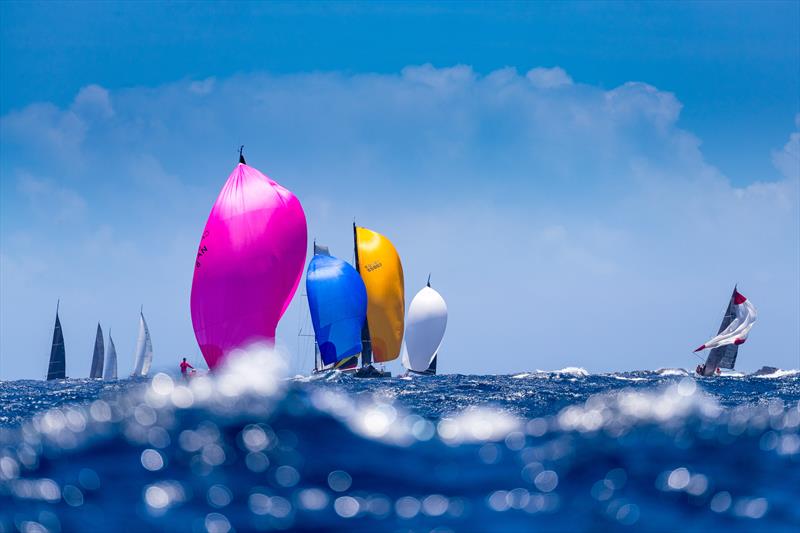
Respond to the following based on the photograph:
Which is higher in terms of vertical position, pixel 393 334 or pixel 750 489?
pixel 393 334

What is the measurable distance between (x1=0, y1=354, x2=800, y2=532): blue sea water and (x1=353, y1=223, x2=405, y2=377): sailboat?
45682mm

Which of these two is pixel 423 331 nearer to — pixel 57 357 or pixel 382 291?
pixel 382 291

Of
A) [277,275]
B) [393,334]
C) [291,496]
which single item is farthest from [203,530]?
[393,334]

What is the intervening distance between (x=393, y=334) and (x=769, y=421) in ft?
157

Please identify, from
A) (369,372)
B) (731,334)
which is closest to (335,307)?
(369,372)

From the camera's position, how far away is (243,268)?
32094 mm

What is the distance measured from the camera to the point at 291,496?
7.15 m

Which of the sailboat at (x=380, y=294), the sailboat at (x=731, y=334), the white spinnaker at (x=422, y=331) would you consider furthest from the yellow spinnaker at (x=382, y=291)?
the sailboat at (x=731, y=334)

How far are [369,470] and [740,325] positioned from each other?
56919mm

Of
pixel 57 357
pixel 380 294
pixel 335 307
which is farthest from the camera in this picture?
pixel 57 357

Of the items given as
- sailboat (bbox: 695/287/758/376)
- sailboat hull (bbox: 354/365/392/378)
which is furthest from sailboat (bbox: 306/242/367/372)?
sailboat (bbox: 695/287/758/376)

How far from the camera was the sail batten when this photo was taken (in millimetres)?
74750

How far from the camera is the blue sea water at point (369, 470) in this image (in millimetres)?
6801

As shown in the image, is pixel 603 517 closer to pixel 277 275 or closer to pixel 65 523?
pixel 65 523
